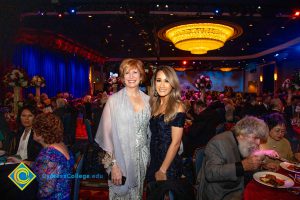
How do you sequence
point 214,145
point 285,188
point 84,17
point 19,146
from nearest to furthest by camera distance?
1. point 285,188
2. point 214,145
3. point 19,146
4. point 84,17

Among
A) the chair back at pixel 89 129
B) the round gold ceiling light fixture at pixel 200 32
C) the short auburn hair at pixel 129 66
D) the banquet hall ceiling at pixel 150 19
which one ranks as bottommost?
the chair back at pixel 89 129

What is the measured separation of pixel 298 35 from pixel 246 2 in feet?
→ 20.6

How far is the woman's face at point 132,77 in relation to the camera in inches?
87.0

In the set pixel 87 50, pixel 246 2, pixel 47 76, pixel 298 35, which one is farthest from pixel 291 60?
pixel 47 76

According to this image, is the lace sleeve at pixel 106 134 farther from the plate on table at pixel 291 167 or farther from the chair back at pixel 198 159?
the plate on table at pixel 291 167

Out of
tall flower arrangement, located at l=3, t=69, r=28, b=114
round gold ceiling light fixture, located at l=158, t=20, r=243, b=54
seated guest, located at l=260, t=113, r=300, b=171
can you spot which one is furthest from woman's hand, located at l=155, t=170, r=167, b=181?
round gold ceiling light fixture, located at l=158, t=20, r=243, b=54

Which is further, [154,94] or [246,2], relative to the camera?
[246,2]

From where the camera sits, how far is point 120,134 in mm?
2141

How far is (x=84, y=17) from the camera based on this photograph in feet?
30.5

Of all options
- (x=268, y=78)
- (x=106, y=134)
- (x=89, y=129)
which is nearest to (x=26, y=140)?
(x=106, y=134)

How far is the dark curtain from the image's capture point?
18600 mm

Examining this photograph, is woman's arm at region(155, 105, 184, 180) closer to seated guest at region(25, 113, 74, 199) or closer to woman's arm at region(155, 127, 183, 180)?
woman's arm at region(155, 127, 183, 180)

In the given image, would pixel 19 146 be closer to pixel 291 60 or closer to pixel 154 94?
pixel 154 94

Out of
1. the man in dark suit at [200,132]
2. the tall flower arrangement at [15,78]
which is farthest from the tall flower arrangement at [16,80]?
the man in dark suit at [200,132]
